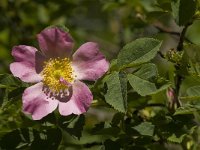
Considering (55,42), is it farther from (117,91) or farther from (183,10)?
(183,10)

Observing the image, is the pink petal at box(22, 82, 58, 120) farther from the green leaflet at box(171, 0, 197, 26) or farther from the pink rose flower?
the green leaflet at box(171, 0, 197, 26)

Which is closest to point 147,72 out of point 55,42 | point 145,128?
point 145,128

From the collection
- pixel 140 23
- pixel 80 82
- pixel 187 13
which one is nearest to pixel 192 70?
pixel 187 13

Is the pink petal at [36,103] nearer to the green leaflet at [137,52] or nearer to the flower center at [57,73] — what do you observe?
the flower center at [57,73]

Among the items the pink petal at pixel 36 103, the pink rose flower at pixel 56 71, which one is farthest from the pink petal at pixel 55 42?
the pink petal at pixel 36 103

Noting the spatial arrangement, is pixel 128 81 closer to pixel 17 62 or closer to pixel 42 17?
pixel 17 62

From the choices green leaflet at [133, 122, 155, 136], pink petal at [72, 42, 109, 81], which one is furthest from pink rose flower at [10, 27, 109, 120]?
green leaflet at [133, 122, 155, 136]
